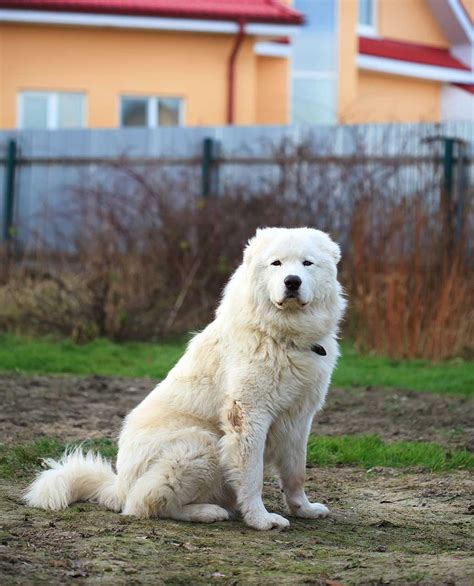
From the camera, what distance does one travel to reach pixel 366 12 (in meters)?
28.0

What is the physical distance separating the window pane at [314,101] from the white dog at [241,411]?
18.7 meters

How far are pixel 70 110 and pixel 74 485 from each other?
17096mm

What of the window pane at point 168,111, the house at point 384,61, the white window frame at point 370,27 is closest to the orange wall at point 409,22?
the house at point 384,61

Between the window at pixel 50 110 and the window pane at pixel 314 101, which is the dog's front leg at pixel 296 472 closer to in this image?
the window at pixel 50 110

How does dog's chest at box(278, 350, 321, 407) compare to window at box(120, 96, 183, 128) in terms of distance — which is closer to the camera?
dog's chest at box(278, 350, 321, 407)

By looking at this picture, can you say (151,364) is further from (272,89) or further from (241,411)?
(272,89)

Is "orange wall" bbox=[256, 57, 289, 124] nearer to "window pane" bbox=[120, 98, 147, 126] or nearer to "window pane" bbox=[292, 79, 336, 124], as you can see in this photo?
"window pane" bbox=[292, 79, 336, 124]

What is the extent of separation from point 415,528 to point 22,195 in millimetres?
12620

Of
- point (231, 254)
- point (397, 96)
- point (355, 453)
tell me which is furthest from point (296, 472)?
point (397, 96)

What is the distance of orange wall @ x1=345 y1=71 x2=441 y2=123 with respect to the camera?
26.2 m

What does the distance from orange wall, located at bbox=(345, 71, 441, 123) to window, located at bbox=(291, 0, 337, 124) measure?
1.08 meters

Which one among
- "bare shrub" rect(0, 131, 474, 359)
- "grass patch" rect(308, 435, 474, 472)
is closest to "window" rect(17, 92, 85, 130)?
"bare shrub" rect(0, 131, 474, 359)

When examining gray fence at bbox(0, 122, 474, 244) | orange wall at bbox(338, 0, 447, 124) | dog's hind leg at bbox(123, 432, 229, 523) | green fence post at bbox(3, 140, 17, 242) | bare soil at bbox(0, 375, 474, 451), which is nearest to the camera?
dog's hind leg at bbox(123, 432, 229, 523)

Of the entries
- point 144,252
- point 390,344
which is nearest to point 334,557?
point 390,344
